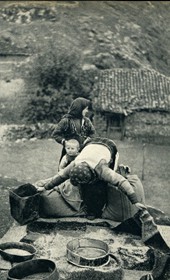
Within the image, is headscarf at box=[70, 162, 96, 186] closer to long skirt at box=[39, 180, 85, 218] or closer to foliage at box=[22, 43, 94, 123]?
long skirt at box=[39, 180, 85, 218]

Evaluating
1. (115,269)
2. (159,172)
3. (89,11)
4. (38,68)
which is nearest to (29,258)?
(115,269)

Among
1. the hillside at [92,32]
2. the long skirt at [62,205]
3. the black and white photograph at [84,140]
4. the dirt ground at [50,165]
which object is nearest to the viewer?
the black and white photograph at [84,140]

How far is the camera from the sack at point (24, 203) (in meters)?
5.62

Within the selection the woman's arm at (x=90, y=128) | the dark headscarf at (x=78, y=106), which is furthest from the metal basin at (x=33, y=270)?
the woman's arm at (x=90, y=128)

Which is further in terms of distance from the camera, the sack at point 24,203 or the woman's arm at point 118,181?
the sack at point 24,203

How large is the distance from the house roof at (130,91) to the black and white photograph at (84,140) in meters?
0.04

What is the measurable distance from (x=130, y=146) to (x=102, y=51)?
589 cm

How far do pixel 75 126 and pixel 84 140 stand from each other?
0.31 meters

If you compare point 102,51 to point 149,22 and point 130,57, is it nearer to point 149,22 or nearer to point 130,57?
point 130,57

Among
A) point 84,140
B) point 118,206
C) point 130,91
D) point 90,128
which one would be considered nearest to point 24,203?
point 118,206

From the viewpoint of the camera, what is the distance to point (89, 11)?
23.0 meters

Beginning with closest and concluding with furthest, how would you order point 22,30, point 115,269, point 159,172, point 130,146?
point 115,269
point 159,172
point 130,146
point 22,30

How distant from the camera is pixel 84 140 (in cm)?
777

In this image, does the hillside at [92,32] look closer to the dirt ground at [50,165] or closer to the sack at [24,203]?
the dirt ground at [50,165]
